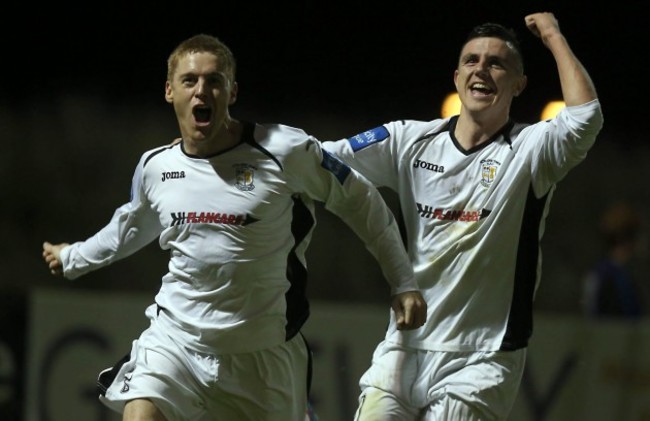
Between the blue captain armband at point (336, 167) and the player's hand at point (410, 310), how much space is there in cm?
43

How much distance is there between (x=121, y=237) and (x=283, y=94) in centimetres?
451

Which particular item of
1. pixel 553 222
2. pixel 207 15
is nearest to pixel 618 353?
pixel 553 222

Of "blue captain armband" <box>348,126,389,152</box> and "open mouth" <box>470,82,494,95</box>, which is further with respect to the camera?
"blue captain armband" <box>348,126,389,152</box>

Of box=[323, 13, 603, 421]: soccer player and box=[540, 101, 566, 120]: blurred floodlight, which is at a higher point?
box=[540, 101, 566, 120]: blurred floodlight

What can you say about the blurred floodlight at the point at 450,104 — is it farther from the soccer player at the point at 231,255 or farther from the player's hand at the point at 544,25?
the soccer player at the point at 231,255

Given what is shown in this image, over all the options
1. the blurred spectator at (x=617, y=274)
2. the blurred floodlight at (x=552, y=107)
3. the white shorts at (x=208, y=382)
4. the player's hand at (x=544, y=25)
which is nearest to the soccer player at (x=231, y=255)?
the white shorts at (x=208, y=382)

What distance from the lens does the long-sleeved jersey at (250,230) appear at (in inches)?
167

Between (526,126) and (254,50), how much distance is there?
499cm

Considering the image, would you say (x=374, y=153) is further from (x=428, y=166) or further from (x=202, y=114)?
(x=202, y=114)

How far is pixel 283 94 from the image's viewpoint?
9.08 meters

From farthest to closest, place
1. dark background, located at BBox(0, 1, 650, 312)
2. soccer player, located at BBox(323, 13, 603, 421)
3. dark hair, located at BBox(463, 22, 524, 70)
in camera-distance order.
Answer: dark background, located at BBox(0, 1, 650, 312)
dark hair, located at BBox(463, 22, 524, 70)
soccer player, located at BBox(323, 13, 603, 421)

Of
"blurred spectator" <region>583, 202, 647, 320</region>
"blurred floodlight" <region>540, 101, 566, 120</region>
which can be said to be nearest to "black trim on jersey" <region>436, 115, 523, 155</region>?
"blurred spectator" <region>583, 202, 647, 320</region>

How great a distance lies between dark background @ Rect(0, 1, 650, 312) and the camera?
7.96m

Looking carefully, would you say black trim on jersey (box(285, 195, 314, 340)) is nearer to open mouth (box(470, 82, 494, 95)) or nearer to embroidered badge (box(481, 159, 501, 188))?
embroidered badge (box(481, 159, 501, 188))
